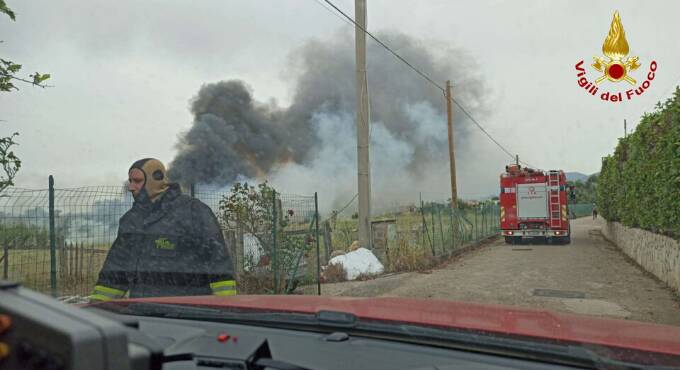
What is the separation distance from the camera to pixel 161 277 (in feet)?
11.5

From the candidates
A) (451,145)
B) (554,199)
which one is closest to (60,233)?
(451,145)

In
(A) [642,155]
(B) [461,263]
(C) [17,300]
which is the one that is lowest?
(B) [461,263]

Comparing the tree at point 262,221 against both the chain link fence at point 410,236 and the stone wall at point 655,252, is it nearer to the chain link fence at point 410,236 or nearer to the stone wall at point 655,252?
the chain link fence at point 410,236

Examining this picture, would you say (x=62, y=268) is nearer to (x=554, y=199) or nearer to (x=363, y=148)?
(x=363, y=148)

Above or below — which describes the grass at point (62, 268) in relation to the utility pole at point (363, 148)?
below

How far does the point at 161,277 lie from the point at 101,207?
2.30 meters

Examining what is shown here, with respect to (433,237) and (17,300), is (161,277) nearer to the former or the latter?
(17,300)

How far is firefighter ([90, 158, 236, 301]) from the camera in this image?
3.40 metres

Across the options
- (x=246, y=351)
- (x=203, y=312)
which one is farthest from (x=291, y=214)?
(x=246, y=351)

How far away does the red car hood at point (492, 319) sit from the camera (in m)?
1.65

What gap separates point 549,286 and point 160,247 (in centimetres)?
759

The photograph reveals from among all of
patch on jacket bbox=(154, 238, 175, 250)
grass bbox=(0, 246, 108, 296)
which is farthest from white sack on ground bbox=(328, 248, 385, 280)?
patch on jacket bbox=(154, 238, 175, 250)

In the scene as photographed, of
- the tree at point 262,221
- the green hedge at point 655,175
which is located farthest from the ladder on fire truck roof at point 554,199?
the tree at point 262,221

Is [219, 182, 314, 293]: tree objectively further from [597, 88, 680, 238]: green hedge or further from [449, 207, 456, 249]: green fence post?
[449, 207, 456, 249]: green fence post
